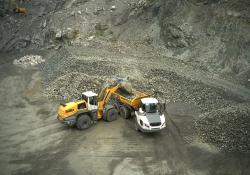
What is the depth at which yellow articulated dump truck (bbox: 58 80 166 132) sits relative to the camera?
710 inches

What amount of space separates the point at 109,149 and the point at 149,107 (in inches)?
126

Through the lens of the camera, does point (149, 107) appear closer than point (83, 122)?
Yes

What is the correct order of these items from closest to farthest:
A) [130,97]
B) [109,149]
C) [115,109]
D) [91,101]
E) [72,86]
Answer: [109,149]
[91,101]
[115,109]
[130,97]
[72,86]

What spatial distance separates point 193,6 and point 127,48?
7.50 metres

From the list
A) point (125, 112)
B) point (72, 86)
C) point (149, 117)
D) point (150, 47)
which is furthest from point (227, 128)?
point (150, 47)

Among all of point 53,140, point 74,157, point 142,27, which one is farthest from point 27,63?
point 74,157

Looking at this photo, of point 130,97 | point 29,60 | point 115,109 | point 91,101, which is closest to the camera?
point 91,101

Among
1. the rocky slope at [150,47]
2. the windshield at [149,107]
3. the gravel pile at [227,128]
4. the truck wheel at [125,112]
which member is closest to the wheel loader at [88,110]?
A: the truck wheel at [125,112]

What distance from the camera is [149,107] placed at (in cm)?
1842

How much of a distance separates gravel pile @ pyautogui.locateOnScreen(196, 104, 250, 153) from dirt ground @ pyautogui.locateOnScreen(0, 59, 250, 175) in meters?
0.49

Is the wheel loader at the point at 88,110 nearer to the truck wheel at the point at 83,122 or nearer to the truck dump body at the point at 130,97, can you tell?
the truck wheel at the point at 83,122

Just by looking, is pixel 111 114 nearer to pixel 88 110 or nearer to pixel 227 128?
pixel 88 110

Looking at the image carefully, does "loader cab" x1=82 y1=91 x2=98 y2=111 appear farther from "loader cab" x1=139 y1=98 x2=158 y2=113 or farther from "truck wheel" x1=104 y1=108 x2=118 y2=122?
"loader cab" x1=139 y1=98 x2=158 y2=113

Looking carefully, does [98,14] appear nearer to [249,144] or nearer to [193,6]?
[193,6]
